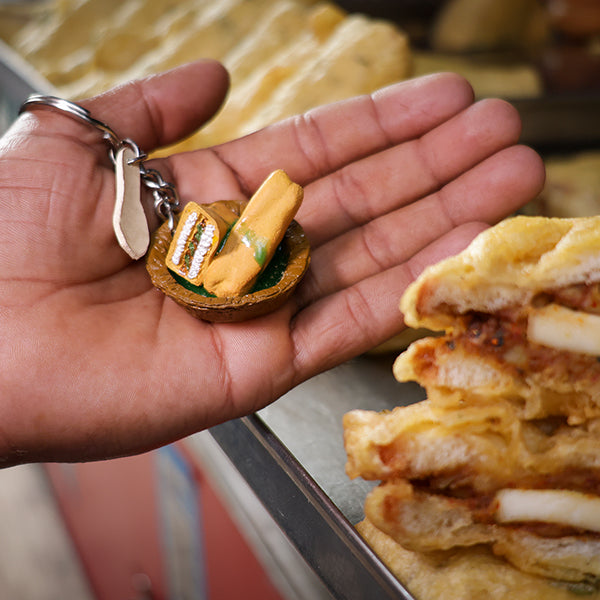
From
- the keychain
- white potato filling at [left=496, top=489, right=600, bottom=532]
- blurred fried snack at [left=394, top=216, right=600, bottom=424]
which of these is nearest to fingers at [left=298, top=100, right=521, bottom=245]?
the keychain

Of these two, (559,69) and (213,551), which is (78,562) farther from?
(559,69)

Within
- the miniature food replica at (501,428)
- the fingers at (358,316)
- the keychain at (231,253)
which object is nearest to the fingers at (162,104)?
the keychain at (231,253)

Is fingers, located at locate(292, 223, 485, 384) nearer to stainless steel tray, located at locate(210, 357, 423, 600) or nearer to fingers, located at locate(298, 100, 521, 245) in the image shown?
stainless steel tray, located at locate(210, 357, 423, 600)

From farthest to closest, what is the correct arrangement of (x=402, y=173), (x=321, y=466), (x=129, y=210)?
(x=402, y=173) < (x=129, y=210) < (x=321, y=466)

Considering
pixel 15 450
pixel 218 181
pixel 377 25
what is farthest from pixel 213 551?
pixel 377 25

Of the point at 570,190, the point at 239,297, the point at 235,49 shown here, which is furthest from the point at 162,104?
the point at 235,49

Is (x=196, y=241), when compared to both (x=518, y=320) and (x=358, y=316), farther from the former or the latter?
(x=518, y=320)
